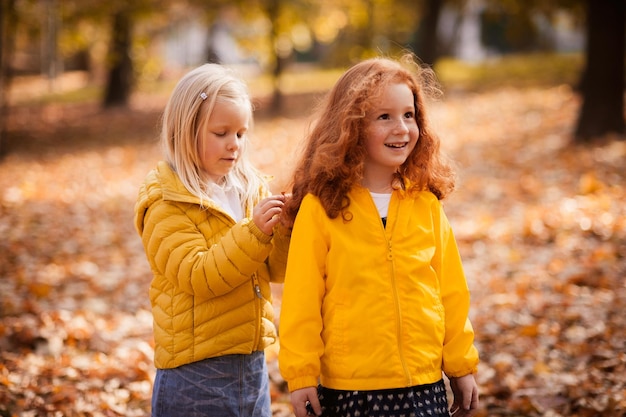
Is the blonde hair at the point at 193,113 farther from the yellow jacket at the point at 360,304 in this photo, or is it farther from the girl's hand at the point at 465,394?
the girl's hand at the point at 465,394

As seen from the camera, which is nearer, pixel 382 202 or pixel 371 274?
pixel 371 274

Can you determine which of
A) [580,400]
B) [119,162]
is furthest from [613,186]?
[119,162]

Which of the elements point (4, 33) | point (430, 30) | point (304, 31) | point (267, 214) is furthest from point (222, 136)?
point (304, 31)

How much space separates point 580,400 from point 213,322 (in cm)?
243

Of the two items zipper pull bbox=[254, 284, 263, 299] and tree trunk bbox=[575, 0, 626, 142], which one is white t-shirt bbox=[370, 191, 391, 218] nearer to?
zipper pull bbox=[254, 284, 263, 299]

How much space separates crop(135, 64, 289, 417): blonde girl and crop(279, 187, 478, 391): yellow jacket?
211 millimetres

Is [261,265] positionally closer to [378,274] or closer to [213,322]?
[213,322]

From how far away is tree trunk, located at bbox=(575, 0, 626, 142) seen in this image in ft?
33.5

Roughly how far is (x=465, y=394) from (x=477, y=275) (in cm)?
401

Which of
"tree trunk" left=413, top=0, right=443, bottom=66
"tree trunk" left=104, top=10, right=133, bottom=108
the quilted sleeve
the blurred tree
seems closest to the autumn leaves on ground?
the quilted sleeve

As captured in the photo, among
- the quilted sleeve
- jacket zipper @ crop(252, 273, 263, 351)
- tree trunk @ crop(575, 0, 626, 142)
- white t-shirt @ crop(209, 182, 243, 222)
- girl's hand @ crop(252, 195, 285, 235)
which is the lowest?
jacket zipper @ crop(252, 273, 263, 351)

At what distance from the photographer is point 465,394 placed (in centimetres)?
248

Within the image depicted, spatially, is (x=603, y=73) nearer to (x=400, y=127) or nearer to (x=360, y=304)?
(x=400, y=127)

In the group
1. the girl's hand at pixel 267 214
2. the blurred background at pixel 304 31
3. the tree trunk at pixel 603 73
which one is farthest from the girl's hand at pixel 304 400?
the tree trunk at pixel 603 73
